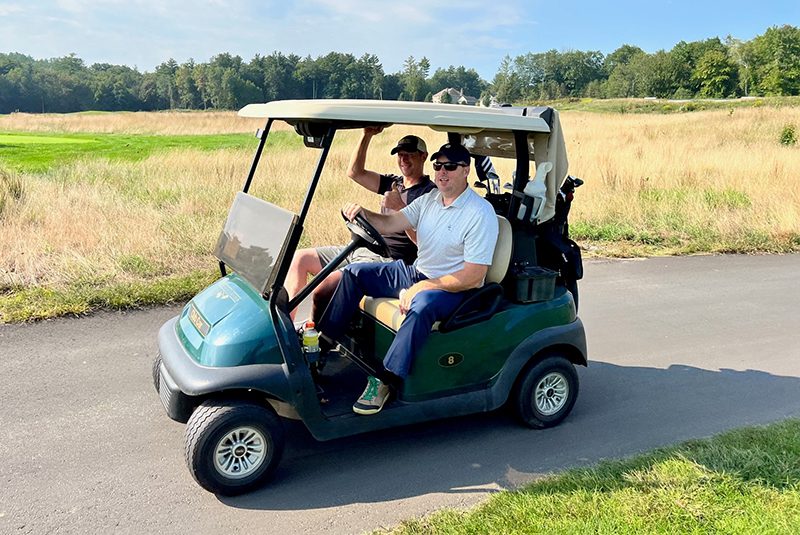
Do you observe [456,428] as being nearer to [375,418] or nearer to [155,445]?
[375,418]

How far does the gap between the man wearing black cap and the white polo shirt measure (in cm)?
23

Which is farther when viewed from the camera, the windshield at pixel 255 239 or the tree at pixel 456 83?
the tree at pixel 456 83

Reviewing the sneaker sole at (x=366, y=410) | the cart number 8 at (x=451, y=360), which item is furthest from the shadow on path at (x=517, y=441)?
the cart number 8 at (x=451, y=360)

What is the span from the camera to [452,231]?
356 centimetres

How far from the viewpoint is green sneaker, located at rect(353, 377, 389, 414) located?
3283 millimetres

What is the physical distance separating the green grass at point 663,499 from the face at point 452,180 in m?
1.56

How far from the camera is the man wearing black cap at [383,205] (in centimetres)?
394

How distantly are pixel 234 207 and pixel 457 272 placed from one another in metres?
1.33

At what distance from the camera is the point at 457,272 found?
3.45 metres

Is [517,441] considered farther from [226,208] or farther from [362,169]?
[226,208]

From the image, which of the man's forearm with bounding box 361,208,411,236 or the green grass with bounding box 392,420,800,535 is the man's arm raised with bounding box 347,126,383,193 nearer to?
the man's forearm with bounding box 361,208,411,236

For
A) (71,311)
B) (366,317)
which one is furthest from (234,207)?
(71,311)

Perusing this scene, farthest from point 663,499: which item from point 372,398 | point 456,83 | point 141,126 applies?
point 141,126

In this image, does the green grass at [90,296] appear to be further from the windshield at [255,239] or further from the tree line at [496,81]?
the tree line at [496,81]
